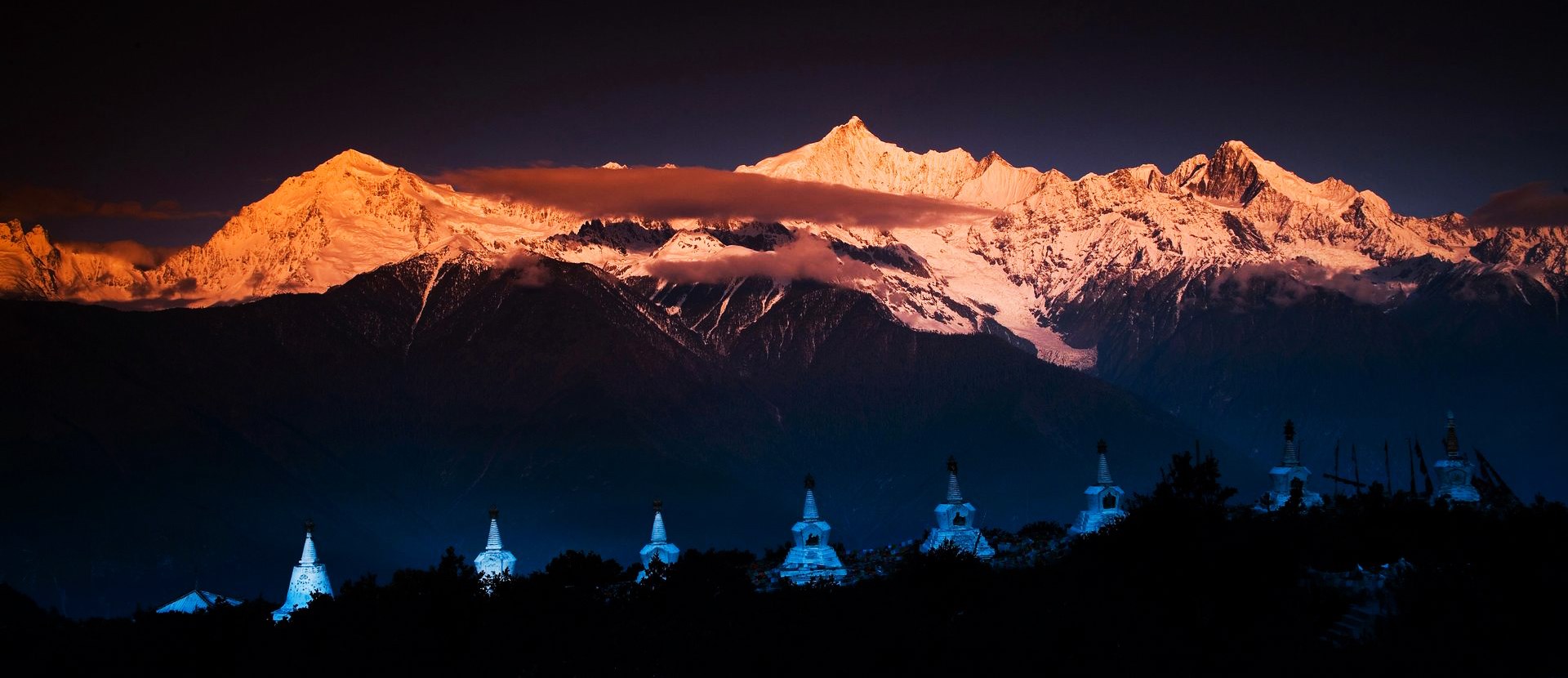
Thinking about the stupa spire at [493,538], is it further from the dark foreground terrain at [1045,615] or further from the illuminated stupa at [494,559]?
the dark foreground terrain at [1045,615]

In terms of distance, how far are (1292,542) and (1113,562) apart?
8159 mm

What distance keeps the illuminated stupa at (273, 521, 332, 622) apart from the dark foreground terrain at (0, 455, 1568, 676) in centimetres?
1367

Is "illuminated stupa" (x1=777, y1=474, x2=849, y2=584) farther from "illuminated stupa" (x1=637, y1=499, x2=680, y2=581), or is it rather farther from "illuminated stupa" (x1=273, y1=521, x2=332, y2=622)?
"illuminated stupa" (x1=273, y1=521, x2=332, y2=622)

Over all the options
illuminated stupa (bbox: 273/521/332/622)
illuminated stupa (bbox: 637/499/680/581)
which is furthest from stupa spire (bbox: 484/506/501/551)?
illuminated stupa (bbox: 273/521/332/622)

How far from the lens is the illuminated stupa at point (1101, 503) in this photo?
118m

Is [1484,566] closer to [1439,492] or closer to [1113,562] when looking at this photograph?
[1113,562]

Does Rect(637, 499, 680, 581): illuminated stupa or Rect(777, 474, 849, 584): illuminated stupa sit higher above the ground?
Rect(637, 499, 680, 581): illuminated stupa

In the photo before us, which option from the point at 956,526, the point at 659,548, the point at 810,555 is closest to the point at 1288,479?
the point at 956,526

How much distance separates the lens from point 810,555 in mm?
111562

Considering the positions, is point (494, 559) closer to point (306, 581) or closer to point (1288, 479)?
point (306, 581)

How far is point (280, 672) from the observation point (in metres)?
88.2

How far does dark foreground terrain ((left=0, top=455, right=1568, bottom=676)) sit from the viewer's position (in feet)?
244

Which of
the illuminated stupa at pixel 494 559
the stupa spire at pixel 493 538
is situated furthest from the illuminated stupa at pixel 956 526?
the stupa spire at pixel 493 538

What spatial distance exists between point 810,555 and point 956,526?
33.3 feet
